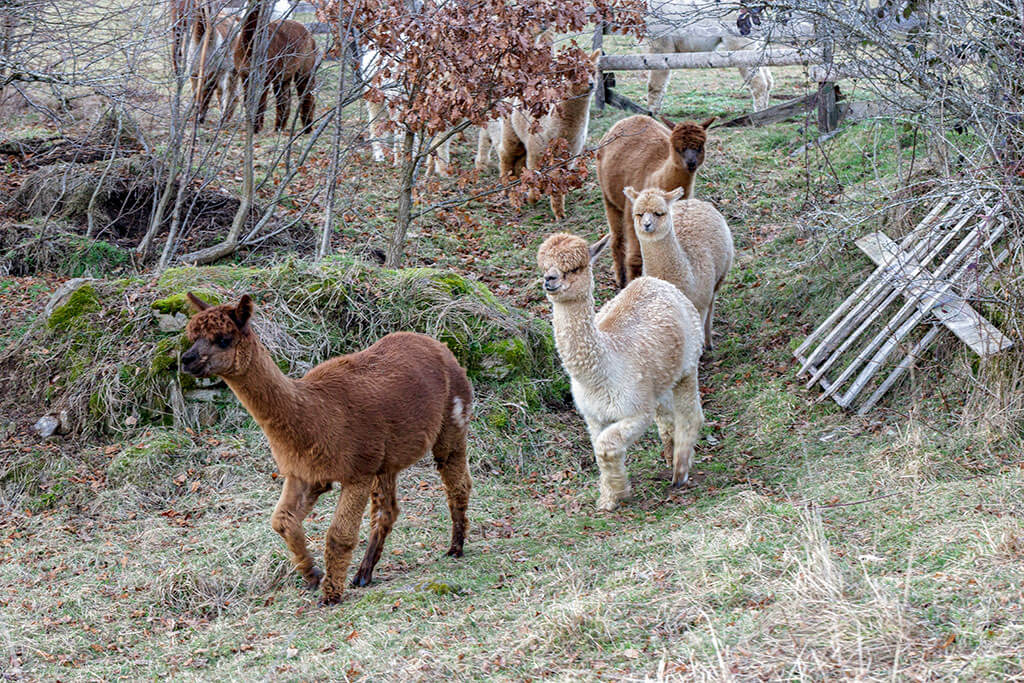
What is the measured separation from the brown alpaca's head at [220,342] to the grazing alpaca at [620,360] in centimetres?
190

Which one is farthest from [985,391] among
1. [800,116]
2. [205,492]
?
[800,116]

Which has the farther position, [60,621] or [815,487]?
[815,487]

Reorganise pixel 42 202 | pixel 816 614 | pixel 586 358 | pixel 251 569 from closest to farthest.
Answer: pixel 816 614
pixel 251 569
pixel 586 358
pixel 42 202

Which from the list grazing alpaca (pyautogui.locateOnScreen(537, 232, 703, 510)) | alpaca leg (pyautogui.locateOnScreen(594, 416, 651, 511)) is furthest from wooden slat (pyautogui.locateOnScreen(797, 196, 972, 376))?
alpaca leg (pyautogui.locateOnScreen(594, 416, 651, 511))

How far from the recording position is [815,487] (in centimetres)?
631

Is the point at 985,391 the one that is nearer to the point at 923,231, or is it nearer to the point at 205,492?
the point at 923,231

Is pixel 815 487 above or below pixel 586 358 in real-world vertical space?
below

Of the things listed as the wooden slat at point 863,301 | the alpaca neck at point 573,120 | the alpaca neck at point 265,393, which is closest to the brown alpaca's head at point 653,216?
the wooden slat at point 863,301

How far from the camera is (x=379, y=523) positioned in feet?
18.6

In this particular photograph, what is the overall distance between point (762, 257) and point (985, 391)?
12.4 feet

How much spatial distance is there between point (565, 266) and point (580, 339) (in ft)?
1.51

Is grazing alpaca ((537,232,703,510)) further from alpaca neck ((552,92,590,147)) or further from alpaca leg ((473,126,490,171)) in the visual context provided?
alpaca leg ((473,126,490,171))

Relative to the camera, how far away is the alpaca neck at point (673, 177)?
375 inches

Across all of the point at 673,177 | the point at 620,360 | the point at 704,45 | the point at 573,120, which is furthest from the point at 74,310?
the point at 704,45
